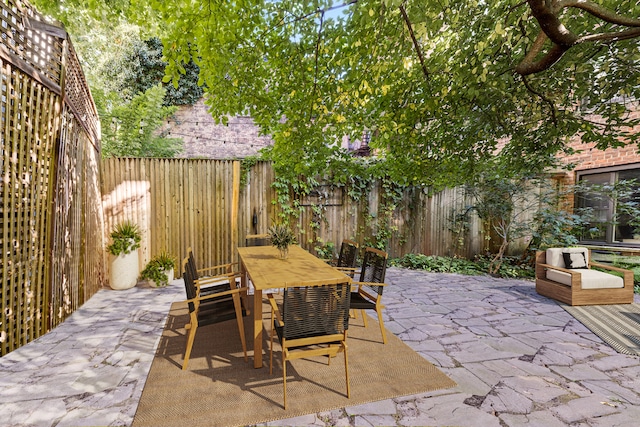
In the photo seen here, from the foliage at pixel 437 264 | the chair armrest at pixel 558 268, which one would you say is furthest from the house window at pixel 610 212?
the foliage at pixel 437 264

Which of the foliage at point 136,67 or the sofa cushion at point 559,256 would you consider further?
the foliage at point 136,67

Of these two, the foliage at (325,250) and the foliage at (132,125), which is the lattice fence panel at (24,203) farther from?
the foliage at (132,125)

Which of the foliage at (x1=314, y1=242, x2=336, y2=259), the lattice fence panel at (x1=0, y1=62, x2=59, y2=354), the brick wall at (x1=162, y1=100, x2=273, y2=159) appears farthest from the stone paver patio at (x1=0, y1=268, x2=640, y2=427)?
the brick wall at (x1=162, y1=100, x2=273, y2=159)

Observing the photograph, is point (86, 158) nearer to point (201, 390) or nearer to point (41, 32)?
point (41, 32)

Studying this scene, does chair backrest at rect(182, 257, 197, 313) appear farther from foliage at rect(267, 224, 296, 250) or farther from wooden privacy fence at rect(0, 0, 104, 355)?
wooden privacy fence at rect(0, 0, 104, 355)

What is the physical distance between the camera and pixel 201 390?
2135 millimetres

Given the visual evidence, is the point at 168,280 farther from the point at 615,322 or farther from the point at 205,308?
the point at 615,322

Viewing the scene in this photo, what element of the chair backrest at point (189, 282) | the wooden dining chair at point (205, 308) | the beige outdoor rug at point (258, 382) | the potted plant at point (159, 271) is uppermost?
the chair backrest at point (189, 282)

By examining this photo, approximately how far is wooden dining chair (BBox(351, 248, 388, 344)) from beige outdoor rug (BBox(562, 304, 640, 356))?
7.47 ft

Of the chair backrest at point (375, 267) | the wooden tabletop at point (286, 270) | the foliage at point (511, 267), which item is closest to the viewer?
the wooden tabletop at point (286, 270)

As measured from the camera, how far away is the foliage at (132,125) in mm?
7684

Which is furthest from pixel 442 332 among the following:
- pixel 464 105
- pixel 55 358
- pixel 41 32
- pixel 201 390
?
pixel 41 32

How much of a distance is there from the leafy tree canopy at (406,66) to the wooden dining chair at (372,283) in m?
1.79

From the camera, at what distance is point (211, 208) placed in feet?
18.3
